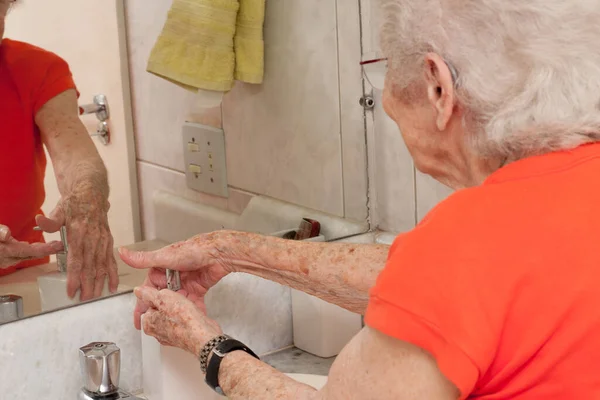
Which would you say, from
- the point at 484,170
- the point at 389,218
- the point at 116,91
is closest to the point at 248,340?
the point at 389,218

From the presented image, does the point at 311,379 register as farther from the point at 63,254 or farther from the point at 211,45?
the point at 211,45

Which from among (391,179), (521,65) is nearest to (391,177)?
(391,179)

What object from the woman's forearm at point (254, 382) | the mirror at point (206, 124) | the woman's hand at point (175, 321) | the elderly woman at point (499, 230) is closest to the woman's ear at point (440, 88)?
the elderly woman at point (499, 230)

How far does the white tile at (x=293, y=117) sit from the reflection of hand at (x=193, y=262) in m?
0.18

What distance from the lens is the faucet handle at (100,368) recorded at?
3.87 feet

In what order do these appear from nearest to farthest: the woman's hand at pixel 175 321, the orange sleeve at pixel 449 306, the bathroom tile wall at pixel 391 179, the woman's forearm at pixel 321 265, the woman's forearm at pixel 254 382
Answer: the orange sleeve at pixel 449 306 < the woman's forearm at pixel 254 382 < the woman's hand at pixel 175 321 < the woman's forearm at pixel 321 265 < the bathroom tile wall at pixel 391 179

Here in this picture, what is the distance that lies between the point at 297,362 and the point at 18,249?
1.69 ft

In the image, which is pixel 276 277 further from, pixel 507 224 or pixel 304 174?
pixel 507 224

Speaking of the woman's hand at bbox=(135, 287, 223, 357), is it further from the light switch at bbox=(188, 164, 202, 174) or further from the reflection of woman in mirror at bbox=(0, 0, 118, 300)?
the light switch at bbox=(188, 164, 202, 174)

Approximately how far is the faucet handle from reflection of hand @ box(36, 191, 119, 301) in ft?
0.35

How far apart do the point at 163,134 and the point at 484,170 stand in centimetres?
59

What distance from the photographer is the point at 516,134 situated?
816 mm

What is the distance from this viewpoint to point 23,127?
1170 millimetres

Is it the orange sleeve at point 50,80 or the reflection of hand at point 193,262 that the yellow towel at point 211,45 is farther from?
the reflection of hand at point 193,262
